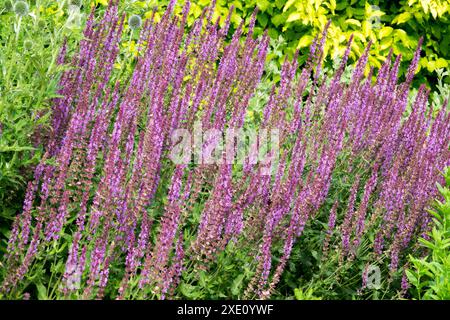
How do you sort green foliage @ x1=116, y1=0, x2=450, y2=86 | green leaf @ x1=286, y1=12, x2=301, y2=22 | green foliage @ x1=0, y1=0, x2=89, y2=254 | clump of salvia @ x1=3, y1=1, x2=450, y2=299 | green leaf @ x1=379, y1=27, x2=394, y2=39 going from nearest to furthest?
clump of salvia @ x1=3, y1=1, x2=450, y2=299 < green foliage @ x1=0, y1=0, x2=89, y2=254 < green leaf @ x1=286, y1=12, x2=301, y2=22 < green foliage @ x1=116, y1=0, x2=450, y2=86 < green leaf @ x1=379, y1=27, x2=394, y2=39

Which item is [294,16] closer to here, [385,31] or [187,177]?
[385,31]

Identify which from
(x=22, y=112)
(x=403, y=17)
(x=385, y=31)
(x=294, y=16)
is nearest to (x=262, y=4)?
(x=294, y=16)

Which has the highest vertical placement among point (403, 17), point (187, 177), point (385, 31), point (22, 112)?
point (22, 112)

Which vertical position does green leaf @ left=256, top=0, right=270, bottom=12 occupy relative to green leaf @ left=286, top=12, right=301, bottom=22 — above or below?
below

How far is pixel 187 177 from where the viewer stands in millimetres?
3756

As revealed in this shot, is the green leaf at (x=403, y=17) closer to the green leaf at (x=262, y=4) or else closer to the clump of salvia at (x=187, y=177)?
the green leaf at (x=262, y=4)

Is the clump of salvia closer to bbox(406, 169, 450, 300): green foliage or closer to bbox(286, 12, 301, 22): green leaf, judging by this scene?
bbox(406, 169, 450, 300): green foliage

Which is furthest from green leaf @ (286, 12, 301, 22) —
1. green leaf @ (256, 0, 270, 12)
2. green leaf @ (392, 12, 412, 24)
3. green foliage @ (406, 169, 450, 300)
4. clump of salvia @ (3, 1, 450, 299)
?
green foliage @ (406, 169, 450, 300)

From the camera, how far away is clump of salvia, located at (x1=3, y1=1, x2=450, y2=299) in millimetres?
2922

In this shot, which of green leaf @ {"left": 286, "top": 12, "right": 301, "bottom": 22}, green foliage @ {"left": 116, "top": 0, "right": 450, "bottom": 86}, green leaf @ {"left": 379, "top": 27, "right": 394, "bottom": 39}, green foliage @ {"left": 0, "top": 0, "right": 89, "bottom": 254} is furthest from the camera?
green leaf @ {"left": 379, "top": 27, "right": 394, "bottom": 39}

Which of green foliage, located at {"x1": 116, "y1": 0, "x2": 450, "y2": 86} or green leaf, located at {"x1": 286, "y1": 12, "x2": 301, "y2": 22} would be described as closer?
green leaf, located at {"x1": 286, "y1": 12, "x2": 301, "y2": 22}

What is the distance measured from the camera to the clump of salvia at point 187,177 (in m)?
2.92
